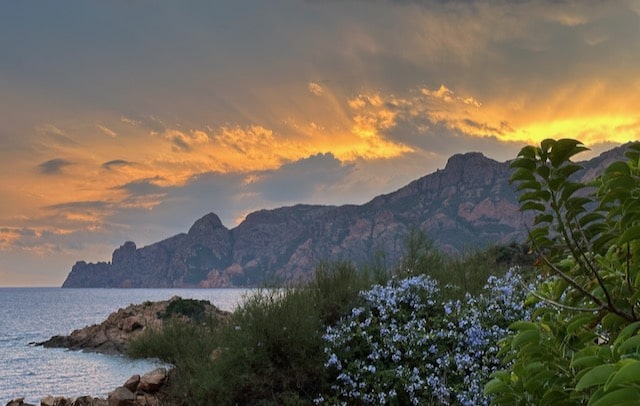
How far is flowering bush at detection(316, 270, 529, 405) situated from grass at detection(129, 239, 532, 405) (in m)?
0.37

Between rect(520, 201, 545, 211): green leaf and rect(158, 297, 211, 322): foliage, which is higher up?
rect(520, 201, 545, 211): green leaf

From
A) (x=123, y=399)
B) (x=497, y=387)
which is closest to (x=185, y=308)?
(x=123, y=399)

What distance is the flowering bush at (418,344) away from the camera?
6953mm

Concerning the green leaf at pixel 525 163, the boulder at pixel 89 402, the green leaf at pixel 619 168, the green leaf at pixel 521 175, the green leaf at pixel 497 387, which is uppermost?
A: the green leaf at pixel 525 163

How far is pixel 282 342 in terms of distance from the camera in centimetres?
804

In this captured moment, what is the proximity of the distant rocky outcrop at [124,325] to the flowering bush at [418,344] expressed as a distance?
2302 cm

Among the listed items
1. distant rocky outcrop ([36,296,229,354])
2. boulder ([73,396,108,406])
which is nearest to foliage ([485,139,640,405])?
boulder ([73,396,108,406])

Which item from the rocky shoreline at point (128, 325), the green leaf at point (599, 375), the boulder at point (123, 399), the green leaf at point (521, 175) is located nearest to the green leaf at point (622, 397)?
the green leaf at point (599, 375)

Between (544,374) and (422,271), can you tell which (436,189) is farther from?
(544,374)

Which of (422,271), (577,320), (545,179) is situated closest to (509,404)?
(577,320)

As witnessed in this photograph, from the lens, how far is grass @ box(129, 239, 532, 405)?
7.79 meters

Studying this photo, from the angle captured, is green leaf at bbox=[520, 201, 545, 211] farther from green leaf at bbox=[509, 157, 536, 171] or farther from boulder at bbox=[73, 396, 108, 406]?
boulder at bbox=[73, 396, 108, 406]

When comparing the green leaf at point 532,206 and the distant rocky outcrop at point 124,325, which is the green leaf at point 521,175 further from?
the distant rocky outcrop at point 124,325

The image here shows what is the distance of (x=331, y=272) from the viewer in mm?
9703
